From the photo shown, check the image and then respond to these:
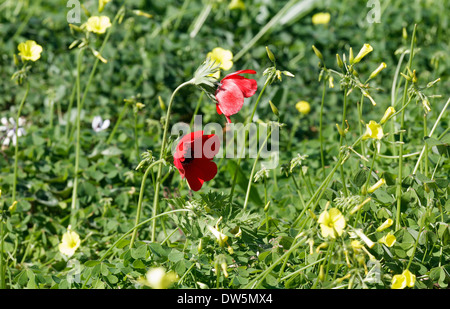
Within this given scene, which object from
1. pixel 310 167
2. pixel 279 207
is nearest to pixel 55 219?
pixel 279 207

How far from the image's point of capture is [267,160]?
2.45 metres

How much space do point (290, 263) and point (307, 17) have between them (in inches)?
92.4

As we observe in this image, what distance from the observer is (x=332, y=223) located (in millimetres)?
1272

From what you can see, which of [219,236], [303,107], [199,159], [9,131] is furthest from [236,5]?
[219,236]

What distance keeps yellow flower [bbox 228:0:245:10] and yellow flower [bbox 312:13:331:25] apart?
0.46m

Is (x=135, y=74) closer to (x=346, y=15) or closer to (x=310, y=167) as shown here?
(x=310, y=167)

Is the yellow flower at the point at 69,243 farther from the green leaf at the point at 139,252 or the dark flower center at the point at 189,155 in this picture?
the dark flower center at the point at 189,155

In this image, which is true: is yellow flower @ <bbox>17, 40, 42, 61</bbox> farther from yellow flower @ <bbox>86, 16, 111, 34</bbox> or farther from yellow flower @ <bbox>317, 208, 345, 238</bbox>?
yellow flower @ <bbox>317, 208, 345, 238</bbox>

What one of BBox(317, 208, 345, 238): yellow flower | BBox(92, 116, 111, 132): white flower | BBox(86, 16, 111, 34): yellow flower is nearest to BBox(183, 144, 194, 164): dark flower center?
BBox(317, 208, 345, 238): yellow flower

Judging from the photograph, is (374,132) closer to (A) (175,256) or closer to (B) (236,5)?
(A) (175,256)

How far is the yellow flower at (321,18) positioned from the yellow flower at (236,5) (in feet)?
1.50

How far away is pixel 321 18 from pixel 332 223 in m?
2.44

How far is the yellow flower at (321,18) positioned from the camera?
3.46 meters

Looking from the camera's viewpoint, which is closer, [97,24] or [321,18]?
[97,24]
